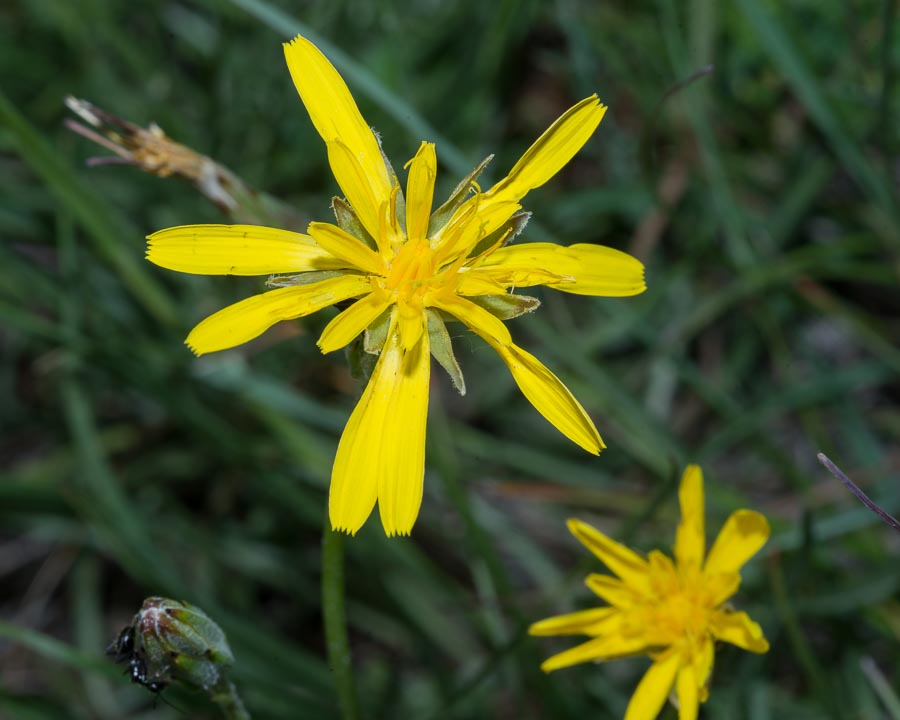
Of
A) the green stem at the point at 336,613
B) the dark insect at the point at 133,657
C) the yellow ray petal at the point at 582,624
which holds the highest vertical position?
the yellow ray petal at the point at 582,624

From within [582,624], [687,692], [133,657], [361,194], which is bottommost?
[133,657]

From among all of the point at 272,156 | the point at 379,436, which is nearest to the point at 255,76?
the point at 272,156

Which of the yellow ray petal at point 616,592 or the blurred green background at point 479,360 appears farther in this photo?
the blurred green background at point 479,360

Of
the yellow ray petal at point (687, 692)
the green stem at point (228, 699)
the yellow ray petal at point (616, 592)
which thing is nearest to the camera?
the green stem at point (228, 699)

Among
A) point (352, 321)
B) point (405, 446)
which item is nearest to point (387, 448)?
point (405, 446)

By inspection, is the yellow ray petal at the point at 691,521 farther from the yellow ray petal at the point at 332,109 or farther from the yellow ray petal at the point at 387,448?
the yellow ray petal at the point at 332,109

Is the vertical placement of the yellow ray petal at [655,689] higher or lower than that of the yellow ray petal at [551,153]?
lower

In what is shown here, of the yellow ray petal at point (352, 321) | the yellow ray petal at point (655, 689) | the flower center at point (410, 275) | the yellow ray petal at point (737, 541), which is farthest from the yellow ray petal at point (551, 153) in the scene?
the yellow ray petal at point (655, 689)

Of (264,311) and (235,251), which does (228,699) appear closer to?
(264,311)
